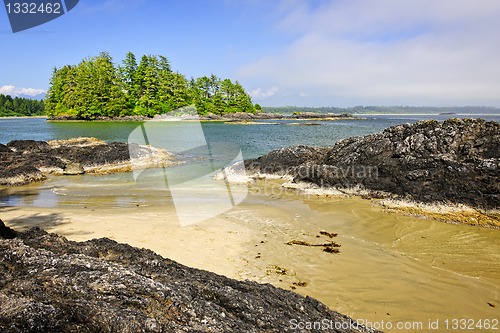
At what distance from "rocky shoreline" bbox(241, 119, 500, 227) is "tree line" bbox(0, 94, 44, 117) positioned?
130 meters

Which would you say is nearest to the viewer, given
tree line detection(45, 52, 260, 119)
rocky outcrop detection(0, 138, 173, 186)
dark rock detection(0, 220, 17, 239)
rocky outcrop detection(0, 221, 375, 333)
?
rocky outcrop detection(0, 221, 375, 333)

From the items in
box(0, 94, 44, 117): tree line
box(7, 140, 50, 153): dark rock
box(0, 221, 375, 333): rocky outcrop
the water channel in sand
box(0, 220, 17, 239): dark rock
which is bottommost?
the water channel in sand

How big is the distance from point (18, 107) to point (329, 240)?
140 m

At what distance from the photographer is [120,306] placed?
7.42 feet

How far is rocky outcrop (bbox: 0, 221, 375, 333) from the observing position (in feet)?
6.86

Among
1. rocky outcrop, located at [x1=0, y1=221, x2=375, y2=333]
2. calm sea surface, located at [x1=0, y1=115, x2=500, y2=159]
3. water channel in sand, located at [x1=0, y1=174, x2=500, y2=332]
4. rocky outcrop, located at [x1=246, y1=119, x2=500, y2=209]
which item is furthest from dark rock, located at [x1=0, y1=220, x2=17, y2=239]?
calm sea surface, located at [x1=0, y1=115, x2=500, y2=159]

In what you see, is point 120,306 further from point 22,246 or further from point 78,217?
point 78,217

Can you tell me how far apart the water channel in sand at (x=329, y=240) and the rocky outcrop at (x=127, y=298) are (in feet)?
7.66

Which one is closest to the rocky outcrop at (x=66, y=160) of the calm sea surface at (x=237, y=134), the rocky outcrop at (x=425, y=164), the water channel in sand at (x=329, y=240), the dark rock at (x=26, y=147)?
the dark rock at (x=26, y=147)

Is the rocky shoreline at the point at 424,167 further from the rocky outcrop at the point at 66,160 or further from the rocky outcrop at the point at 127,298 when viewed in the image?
the rocky outcrop at the point at 66,160

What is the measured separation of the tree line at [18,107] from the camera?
111 m

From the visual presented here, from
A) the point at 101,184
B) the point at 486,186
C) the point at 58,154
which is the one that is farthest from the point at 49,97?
the point at 486,186

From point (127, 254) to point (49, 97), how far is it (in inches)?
4074

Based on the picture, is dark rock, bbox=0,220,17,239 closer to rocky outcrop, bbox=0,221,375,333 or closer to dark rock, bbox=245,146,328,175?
rocky outcrop, bbox=0,221,375,333
